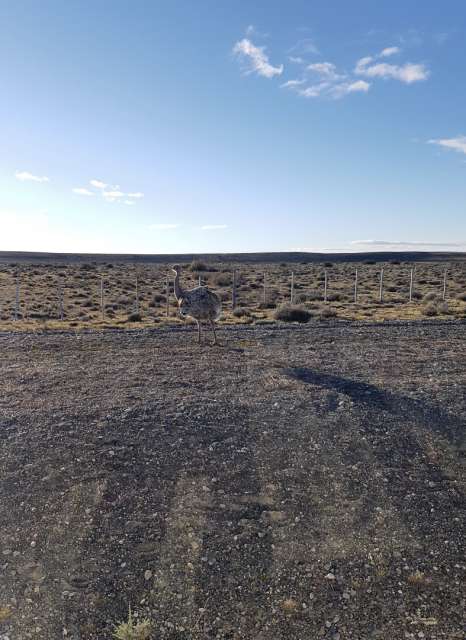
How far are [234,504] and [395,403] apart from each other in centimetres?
464

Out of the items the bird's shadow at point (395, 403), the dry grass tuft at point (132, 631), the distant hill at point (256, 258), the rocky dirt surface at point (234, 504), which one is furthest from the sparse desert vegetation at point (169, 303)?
the distant hill at point (256, 258)

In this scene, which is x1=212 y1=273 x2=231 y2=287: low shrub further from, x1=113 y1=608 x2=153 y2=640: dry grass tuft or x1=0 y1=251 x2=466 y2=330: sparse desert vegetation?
x1=113 y1=608 x2=153 y2=640: dry grass tuft

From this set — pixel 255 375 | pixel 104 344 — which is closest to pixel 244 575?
pixel 255 375

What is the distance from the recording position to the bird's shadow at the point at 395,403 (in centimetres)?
938

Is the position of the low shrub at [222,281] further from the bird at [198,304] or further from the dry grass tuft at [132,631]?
the dry grass tuft at [132,631]

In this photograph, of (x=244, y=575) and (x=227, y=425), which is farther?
(x=227, y=425)

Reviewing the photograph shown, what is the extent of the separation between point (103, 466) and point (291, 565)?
314 centimetres

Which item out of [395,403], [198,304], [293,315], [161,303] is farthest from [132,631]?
[161,303]

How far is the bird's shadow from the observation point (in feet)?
30.8

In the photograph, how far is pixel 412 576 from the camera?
571cm

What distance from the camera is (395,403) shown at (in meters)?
10.6

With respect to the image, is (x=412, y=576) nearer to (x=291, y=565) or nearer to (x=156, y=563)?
(x=291, y=565)

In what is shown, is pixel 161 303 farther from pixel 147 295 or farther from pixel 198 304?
pixel 198 304

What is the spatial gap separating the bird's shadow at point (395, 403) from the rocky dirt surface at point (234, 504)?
0.15 feet
